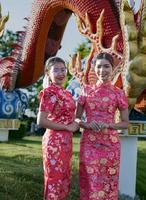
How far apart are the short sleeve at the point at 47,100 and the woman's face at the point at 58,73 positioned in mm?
73

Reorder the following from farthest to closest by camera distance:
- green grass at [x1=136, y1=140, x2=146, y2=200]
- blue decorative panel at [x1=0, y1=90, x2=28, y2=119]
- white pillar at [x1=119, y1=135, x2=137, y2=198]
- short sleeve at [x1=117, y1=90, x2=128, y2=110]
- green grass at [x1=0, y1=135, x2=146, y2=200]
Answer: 1. blue decorative panel at [x1=0, y1=90, x2=28, y2=119]
2. green grass at [x1=136, y1=140, x2=146, y2=200]
3. white pillar at [x1=119, y1=135, x2=137, y2=198]
4. green grass at [x1=0, y1=135, x2=146, y2=200]
5. short sleeve at [x1=117, y1=90, x2=128, y2=110]

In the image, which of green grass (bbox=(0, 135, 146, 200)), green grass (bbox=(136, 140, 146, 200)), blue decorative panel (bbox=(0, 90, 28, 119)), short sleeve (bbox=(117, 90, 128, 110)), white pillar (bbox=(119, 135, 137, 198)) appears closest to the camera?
short sleeve (bbox=(117, 90, 128, 110))

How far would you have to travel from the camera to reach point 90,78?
486 centimetres

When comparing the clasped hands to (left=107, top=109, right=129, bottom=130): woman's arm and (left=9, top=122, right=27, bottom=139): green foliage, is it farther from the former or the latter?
(left=9, top=122, right=27, bottom=139): green foliage

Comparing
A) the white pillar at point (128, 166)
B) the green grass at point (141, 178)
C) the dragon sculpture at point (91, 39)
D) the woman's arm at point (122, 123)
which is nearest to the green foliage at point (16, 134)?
the green grass at point (141, 178)

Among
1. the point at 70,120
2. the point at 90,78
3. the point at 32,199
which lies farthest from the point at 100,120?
the point at 90,78

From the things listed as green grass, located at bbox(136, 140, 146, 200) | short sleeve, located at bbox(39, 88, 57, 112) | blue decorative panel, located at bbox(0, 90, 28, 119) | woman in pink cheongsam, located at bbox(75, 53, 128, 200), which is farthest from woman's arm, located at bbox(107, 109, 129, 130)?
blue decorative panel, located at bbox(0, 90, 28, 119)

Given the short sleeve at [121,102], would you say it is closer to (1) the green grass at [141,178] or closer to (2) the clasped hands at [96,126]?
(2) the clasped hands at [96,126]

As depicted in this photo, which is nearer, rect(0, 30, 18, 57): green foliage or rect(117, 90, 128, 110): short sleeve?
rect(117, 90, 128, 110): short sleeve

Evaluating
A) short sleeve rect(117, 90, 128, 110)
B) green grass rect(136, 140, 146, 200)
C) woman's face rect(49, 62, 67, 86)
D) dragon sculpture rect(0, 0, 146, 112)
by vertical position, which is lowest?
green grass rect(136, 140, 146, 200)

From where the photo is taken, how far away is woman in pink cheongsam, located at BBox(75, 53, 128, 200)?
3061 millimetres

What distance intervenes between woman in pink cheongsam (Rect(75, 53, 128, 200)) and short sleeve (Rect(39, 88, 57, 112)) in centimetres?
18

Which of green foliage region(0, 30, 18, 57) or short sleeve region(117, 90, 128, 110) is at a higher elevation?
green foliage region(0, 30, 18, 57)

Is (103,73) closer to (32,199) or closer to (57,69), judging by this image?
(57,69)
